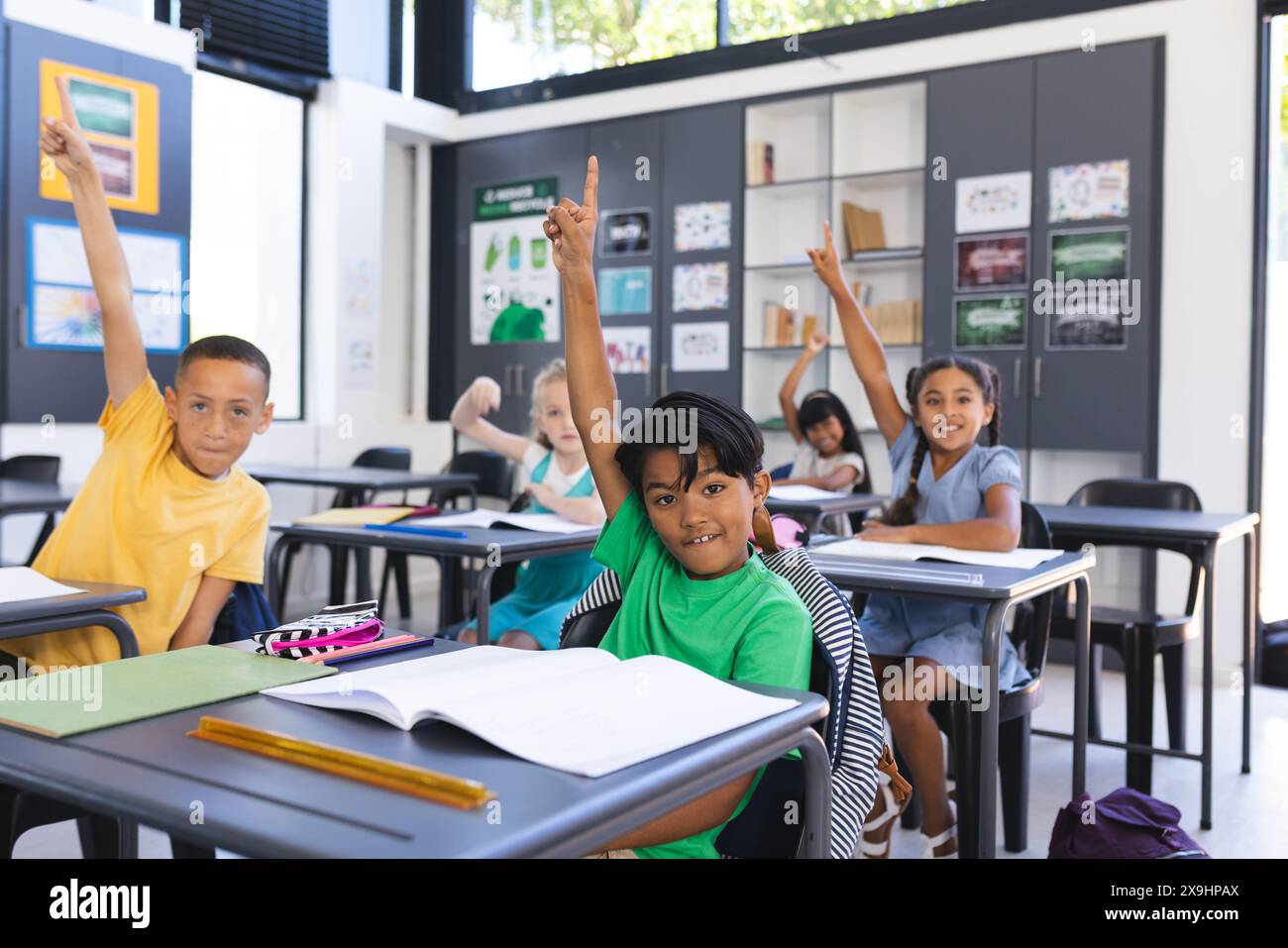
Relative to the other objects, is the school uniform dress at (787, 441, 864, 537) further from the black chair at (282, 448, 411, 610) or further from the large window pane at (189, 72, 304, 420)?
the large window pane at (189, 72, 304, 420)

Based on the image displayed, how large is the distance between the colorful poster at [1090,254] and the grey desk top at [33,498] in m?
3.83

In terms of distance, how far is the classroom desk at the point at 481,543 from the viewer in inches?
96.9

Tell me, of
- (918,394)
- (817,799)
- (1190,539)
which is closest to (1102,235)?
(1190,539)

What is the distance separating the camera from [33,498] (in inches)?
135

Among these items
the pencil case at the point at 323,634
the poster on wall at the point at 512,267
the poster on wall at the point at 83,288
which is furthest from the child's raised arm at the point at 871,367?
the poster on wall at the point at 512,267

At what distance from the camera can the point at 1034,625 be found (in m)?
2.57

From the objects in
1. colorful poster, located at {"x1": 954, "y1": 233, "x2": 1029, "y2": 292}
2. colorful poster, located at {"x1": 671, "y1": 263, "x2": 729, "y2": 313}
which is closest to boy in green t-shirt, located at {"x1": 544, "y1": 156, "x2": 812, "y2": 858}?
colorful poster, located at {"x1": 954, "y1": 233, "x2": 1029, "y2": 292}

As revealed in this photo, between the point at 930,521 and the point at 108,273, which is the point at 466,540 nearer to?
the point at 108,273

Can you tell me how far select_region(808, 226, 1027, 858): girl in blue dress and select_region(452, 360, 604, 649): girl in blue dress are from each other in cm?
71

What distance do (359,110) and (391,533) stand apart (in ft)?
13.9

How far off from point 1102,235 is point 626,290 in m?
2.43
